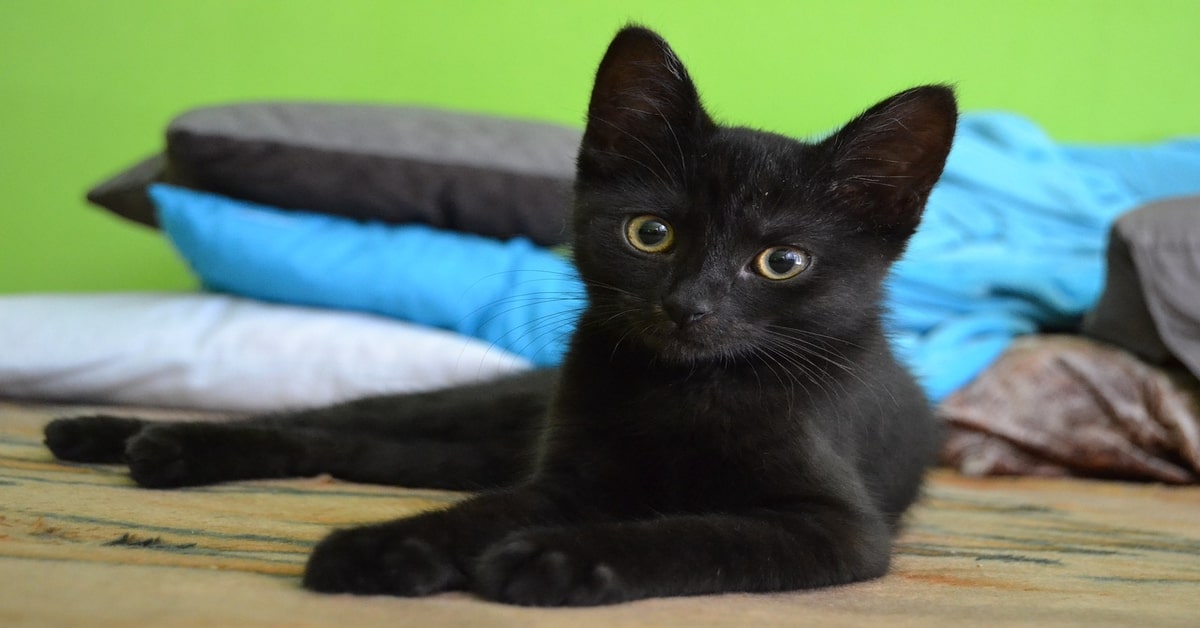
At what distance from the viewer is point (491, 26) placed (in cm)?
302

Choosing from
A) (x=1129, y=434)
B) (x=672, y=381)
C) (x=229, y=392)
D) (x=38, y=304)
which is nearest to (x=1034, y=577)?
(x=672, y=381)

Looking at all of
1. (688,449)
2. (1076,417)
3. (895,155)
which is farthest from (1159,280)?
(688,449)

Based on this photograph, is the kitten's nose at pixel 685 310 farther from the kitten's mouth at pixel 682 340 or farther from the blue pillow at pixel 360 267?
the blue pillow at pixel 360 267

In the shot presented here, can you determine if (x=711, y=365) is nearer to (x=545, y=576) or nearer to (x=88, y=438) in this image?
(x=545, y=576)

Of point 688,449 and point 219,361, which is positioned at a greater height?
point 688,449

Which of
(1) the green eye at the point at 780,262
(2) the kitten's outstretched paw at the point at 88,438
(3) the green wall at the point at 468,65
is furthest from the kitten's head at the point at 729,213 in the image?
(3) the green wall at the point at 468,65

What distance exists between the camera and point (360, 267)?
86.5 inches

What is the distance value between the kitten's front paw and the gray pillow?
1639 mm

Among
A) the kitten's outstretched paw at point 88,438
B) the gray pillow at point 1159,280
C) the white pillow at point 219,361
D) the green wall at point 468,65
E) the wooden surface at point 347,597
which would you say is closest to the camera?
the wooden surface at point 347,597

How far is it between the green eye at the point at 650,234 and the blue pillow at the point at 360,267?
98 cm

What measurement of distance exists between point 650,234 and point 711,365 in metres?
0.17

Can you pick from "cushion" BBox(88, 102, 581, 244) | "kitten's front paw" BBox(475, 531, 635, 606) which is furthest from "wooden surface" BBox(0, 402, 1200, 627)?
"cushion" BBox(88, 102, 581, 244)

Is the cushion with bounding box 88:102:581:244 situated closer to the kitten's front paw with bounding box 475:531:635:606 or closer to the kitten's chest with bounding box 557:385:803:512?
the kitten's chest with bounding box 557:385:803:512

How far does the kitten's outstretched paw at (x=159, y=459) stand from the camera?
1.25 meters
